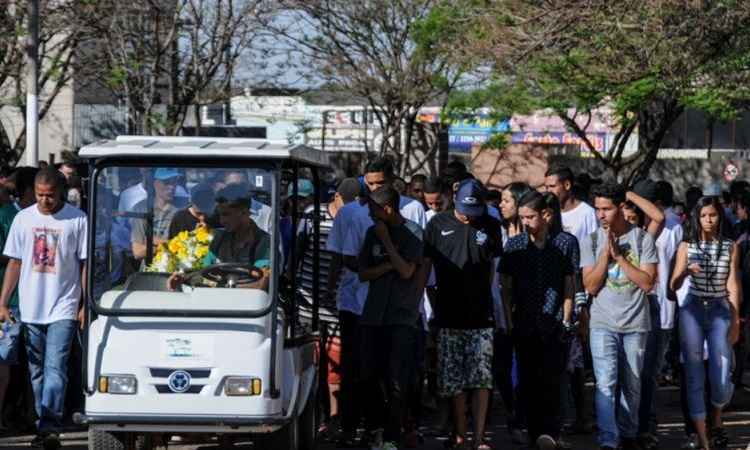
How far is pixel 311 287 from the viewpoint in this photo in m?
10.6

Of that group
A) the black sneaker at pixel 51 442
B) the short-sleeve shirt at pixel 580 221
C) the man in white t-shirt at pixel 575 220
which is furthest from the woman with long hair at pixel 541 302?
the black sneaker at pixel 51 442

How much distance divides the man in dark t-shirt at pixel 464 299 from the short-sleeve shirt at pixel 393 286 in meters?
0.25

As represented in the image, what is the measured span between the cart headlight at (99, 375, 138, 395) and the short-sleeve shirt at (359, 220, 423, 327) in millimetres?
2314

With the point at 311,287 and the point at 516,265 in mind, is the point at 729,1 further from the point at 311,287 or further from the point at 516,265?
the point at 311,287

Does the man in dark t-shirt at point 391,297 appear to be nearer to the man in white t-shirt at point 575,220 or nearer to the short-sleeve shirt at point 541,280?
the short-sleeve shirt at point 541,280

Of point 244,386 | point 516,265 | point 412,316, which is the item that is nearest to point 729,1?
point 516,265

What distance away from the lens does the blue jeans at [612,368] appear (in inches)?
426

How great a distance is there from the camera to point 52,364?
10906 millimetres

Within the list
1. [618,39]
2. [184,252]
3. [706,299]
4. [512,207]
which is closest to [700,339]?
[706,299]

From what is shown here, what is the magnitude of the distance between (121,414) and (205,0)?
20288 millimetres

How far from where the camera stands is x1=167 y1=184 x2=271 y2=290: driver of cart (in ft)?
30.7

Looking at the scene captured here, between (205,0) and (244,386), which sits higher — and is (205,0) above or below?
above

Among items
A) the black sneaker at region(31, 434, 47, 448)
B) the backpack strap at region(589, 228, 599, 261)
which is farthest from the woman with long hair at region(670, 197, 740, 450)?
the black sneaker at region(31, 434, 47, 448)

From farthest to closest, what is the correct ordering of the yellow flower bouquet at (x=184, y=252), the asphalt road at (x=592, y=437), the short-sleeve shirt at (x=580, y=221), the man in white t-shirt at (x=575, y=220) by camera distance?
the short-sleeve shirt at (x=580, y=221)
the man in white t-shirt at (x=575, y=220)
the asphalt road at (x=592, y=437)
the yellow flower bouquet at (x=184, y=252)
